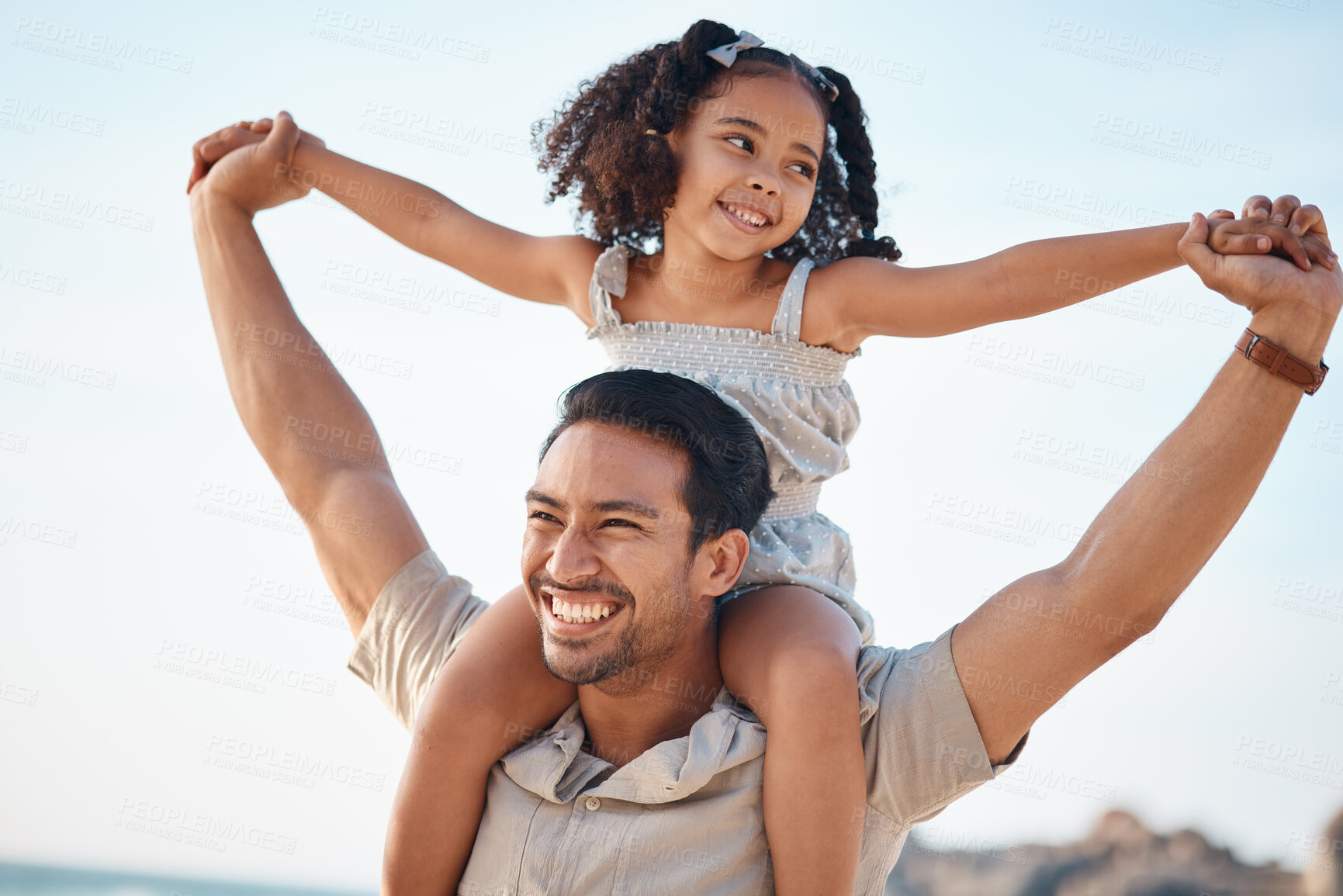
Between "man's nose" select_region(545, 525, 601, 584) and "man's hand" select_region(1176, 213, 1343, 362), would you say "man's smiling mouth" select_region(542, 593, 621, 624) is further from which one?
"man's hand" select_region(1176, 213, 1343, 362)

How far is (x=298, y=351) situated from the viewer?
2.66 meters

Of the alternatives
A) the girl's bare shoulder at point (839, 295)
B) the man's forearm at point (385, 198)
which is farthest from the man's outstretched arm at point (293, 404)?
the girl's bare shoulder at point (839, 295)

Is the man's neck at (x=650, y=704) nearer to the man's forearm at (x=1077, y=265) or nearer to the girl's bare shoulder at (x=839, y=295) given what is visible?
the girl's bare shoulder at (x=839, y=295)

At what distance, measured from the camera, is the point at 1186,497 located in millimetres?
1883

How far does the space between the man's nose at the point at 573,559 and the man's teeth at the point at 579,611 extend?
5 cm

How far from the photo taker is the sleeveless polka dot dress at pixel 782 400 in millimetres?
2455

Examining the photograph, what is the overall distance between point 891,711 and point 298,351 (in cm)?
155

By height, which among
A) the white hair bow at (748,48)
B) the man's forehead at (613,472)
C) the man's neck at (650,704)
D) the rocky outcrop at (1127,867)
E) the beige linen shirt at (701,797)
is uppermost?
the white hair bow at (748,48)

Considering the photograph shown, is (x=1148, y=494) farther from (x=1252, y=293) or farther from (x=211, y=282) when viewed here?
(x=211, y=282)

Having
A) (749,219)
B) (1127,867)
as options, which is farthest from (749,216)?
(1127,867)

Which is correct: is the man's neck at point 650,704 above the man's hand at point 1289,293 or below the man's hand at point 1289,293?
below

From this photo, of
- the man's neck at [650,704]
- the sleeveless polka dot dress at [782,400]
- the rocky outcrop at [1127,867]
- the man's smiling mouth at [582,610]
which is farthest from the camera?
the rocky outcrop at [1127,867]

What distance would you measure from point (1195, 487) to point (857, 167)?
1408 millimetres

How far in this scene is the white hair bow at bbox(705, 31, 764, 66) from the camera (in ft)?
8.51
